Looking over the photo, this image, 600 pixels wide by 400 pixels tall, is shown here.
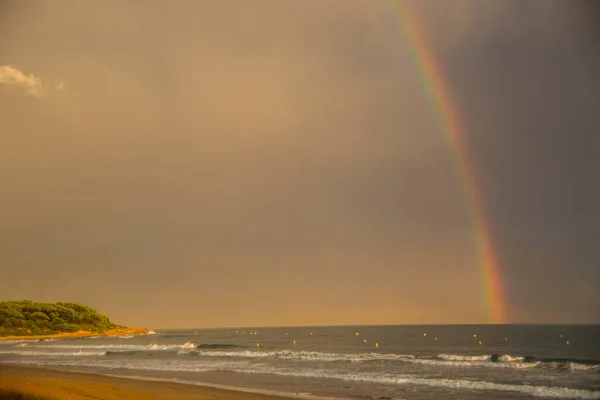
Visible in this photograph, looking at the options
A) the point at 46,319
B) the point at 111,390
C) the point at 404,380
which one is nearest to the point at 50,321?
the point at 46,319

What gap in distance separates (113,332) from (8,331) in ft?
99.3

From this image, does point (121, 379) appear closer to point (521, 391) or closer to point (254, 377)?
point (254, 377)

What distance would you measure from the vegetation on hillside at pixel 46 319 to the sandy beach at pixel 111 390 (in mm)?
88484

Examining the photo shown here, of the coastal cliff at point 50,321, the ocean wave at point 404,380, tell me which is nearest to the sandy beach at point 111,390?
the ocean wave at point 404,380

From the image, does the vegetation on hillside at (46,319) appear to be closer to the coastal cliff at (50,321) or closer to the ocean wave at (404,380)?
the coastal cliff at (50,321)

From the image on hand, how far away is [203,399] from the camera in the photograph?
19.9m

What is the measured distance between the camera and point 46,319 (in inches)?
4518

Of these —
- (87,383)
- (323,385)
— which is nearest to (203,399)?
(323,385)

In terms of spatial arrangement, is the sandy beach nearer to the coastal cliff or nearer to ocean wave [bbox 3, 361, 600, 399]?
ocean wave [bbox 3, 361, 600, 399]

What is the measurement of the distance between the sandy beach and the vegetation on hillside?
88.5 m

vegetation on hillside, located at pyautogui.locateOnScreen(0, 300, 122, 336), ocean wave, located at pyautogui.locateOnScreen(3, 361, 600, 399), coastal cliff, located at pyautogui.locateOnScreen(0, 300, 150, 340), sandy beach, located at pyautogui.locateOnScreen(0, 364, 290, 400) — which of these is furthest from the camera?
vegetation on hillside, located at pyautogui.locateOnScreen(0, 300, 122, 336)

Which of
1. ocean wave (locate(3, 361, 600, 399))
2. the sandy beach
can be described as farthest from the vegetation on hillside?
the sandy beach

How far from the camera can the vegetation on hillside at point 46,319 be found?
106 metres

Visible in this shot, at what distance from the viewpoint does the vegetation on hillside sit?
4168 inches
